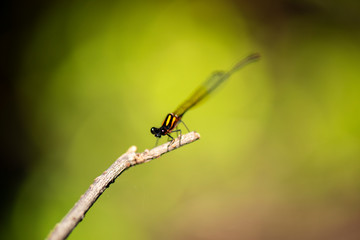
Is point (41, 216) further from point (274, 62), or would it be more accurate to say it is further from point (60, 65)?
point (274, 62)

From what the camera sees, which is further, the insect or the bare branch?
the insect

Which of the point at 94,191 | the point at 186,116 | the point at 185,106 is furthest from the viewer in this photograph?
the point at 186,116

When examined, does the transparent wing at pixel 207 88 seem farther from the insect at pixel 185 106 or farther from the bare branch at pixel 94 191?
the bare branch at pixel 94 191

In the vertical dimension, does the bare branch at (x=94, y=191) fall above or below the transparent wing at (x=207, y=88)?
below

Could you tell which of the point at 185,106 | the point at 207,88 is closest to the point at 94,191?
the point at 185,106

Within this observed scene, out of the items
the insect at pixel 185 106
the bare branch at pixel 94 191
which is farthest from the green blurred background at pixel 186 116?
the bare branch at pixel 94 191

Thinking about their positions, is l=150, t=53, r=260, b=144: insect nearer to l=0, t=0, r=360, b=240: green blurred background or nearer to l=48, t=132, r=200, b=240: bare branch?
l=48, t=132, r=200, b=240: bare branch

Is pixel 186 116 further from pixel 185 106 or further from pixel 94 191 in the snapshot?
pixel 94 191

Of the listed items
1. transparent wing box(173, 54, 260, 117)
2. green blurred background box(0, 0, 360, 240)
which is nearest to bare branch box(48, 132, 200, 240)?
transparent wing box(173, 54, 260, 117)

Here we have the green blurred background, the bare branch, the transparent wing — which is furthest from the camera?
the green blurred background
